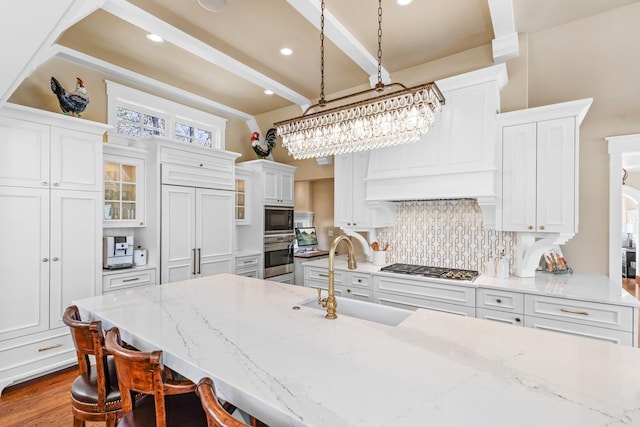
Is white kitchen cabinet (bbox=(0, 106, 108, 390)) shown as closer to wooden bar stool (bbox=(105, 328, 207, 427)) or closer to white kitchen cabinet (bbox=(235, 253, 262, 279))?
white kitchen cabinet (bbox=(235, 253, 262, 279))

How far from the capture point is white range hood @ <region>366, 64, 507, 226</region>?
106 inches

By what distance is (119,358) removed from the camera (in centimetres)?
113

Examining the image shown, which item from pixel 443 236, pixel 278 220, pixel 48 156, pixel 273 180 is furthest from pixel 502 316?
pixel 48 156

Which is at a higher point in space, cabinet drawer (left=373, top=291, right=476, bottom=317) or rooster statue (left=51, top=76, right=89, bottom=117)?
rooster statue (left=51, top=76, right=89, bottom=117)

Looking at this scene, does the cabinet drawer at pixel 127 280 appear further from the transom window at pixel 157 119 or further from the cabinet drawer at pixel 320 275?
the cabinet drawer at pixel 320 275

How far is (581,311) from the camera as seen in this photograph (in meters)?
2.20

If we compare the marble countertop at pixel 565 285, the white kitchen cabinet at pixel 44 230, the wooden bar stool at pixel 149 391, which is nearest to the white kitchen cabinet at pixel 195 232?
the white kitchen cabinet at pixel 44 230

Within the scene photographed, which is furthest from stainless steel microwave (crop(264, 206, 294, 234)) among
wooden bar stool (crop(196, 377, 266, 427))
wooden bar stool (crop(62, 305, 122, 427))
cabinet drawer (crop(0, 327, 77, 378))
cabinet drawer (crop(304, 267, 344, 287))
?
wooden bar stool (crop(196, 377, 266, 427))

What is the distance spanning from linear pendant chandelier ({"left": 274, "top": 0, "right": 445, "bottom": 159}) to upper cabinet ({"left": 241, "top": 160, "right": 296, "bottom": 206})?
2.25 metres

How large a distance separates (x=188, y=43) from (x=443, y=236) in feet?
10.3

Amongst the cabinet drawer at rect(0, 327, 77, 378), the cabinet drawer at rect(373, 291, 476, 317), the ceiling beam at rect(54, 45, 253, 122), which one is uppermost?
the ceiling beam at rect(54, 45, 253, 122)

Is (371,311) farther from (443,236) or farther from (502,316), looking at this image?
(443,236)

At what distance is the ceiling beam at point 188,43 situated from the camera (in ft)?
7.83

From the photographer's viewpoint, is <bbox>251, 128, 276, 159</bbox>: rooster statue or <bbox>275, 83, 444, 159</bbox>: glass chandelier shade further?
<bbox>251, 128, 276, 159</bbox>: rooster statue
